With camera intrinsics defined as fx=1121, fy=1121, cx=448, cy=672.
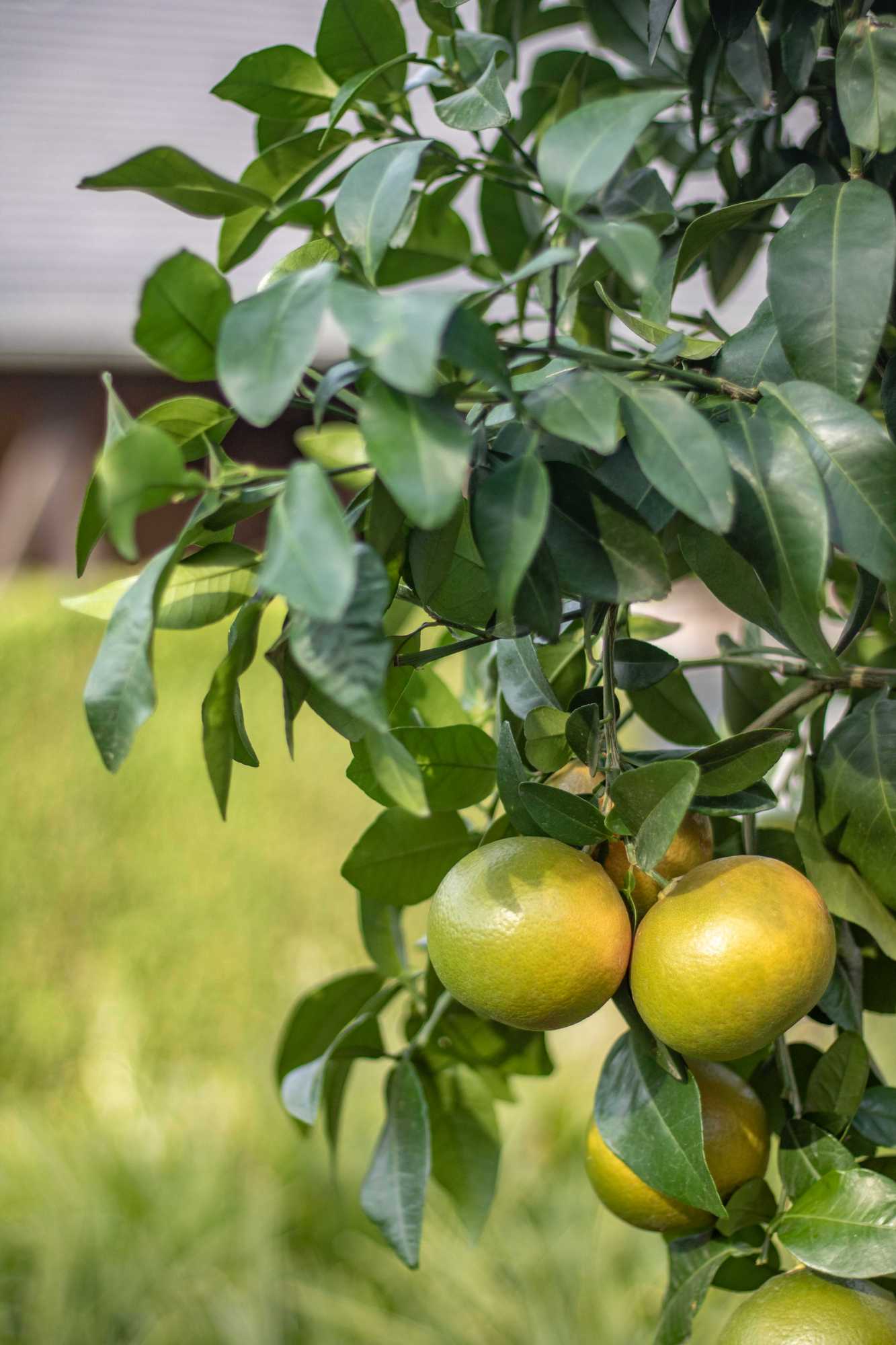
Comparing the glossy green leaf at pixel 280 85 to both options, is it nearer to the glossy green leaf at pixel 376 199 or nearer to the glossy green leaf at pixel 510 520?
the glossy green leaf at pixel 376 199

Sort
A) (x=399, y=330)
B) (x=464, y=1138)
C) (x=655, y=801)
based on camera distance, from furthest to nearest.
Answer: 1. (x=464, y=1138)
2. (x=655, y=801)
3. (x=399, y=330)

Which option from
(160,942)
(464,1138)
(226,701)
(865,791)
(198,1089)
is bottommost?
(160,942)

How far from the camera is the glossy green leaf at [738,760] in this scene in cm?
35

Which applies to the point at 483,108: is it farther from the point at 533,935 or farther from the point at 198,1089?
the point at 198,1089

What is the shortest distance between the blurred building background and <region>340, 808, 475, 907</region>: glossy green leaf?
0.98 ft

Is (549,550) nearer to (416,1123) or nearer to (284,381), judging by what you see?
(284,381)

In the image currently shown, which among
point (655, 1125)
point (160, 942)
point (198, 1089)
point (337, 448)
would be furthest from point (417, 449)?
point (160, 942)

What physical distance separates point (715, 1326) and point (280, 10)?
13.3ft

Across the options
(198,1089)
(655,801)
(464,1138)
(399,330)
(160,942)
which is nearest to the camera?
(399,330)

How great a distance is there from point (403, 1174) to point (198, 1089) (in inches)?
74.7

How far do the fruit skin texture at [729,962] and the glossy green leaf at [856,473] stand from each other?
0.34ft

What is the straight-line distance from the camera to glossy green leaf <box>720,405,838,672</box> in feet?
1.00

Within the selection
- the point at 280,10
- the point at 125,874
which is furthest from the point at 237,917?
the point at 280,10

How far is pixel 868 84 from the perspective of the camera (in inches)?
15.6
